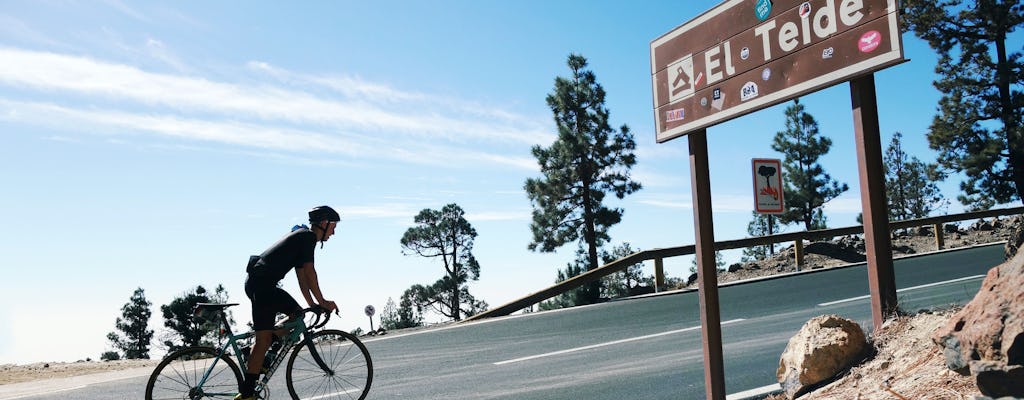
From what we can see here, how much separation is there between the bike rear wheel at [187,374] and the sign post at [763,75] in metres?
4.24

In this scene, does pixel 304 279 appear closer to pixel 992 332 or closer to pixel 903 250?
pixel 992 332

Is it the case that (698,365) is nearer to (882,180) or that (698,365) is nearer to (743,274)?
(882,180)

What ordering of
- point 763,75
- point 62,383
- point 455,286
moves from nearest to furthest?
point 763,75, point 62,383, point 455,286

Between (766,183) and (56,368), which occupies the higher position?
(766,183)

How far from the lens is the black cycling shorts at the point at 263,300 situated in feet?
19.9

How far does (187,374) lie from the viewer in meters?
6.14

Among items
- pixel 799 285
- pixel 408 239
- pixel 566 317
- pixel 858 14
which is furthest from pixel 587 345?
pixel 408 239

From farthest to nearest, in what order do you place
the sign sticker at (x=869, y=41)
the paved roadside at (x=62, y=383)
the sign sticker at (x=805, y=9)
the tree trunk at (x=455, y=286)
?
the tree trunk at (x=455, y=286), the paved roadside at (x=62, y=383), the sign sticker at (x=805, y=9), the sign sticker at (x=869, y=41)

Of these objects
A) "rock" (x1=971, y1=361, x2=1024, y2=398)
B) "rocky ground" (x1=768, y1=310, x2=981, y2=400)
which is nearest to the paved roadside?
"rocky ground" (x1=768, y1=310, x2=981, y2=400)

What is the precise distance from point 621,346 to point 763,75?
497 cm

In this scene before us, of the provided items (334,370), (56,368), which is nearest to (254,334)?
(334,370)

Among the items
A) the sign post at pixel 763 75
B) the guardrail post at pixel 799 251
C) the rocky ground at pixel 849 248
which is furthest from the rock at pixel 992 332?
the guardrail post at pixel 799 251

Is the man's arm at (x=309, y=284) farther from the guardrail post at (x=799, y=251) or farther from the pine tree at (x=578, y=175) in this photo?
the pine tree at (x=578, y=175)

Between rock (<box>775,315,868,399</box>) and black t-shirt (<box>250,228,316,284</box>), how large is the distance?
4046 millimetres
